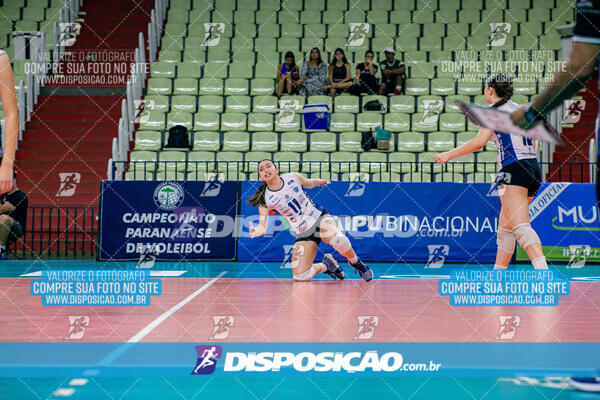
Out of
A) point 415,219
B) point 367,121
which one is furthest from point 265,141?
point 415,219

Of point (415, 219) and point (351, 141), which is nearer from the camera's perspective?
point (415, 219)

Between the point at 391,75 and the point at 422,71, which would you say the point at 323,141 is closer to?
the point at 391,75

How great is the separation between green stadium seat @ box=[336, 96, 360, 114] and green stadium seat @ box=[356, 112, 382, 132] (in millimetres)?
327

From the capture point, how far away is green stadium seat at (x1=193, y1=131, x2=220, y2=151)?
15320 millimetres

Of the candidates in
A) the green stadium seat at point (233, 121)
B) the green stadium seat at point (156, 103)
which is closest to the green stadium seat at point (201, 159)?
the green stadium seat at point (233, 121)

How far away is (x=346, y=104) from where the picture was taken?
53.8 ft

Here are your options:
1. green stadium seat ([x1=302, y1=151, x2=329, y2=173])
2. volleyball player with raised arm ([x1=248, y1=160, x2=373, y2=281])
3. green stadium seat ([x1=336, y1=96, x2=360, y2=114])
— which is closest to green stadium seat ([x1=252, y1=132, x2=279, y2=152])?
green stadium seat ([x1=302, y1=151, x2=329, y2=173])

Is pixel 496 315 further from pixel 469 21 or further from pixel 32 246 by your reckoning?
pixel 469 21

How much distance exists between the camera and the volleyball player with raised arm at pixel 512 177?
6727 mm

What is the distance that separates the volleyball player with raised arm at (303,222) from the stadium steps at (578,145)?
23.1 ft

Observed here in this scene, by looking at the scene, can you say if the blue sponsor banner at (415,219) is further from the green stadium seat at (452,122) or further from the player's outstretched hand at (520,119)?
the player's outstretched hand at (520,119)

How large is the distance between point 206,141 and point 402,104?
4.62m

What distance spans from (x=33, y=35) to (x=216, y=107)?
208 inches

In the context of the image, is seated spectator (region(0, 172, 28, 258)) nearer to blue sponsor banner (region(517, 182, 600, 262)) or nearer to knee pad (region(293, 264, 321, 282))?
knee pad (region(293, 264, 321, 282))
